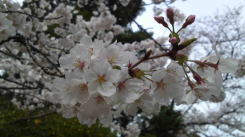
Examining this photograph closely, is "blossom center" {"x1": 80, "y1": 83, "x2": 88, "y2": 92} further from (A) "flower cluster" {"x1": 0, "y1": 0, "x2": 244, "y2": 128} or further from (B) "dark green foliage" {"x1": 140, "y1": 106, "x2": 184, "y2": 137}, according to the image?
(B) "dark green foliage" {"x1": 140, "y1": 106, "x2": 184, "y2": 137}

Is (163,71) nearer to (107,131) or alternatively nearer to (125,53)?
(125,53)

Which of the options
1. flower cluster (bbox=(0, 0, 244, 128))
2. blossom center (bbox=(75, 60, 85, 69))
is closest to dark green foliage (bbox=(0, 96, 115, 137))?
flower cluster (bbox=(0, 0, 244, 128))

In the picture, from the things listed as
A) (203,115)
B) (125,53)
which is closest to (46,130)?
(125,53)

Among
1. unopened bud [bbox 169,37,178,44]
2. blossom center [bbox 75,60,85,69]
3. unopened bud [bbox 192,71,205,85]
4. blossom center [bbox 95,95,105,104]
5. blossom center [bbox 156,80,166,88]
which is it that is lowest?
blossom center [bbox 95,95,105,104]

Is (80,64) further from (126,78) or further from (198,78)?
(198,78)

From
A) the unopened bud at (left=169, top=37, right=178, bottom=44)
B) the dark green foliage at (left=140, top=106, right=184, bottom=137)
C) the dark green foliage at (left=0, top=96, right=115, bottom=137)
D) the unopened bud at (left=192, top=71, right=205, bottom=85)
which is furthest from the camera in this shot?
the dark green foliage at (left=140, top=106, right=184, bottom=137)

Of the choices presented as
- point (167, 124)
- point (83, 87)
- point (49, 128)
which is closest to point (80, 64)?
point (83, 87)

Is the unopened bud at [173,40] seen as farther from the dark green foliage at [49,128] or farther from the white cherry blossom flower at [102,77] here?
the dark green foliage at [49,128]

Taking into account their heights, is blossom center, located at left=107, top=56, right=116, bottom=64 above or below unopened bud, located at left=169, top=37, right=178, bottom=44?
above

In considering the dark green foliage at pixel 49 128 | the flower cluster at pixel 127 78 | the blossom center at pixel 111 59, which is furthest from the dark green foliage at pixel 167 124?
the blossom center at pixel 111 59
